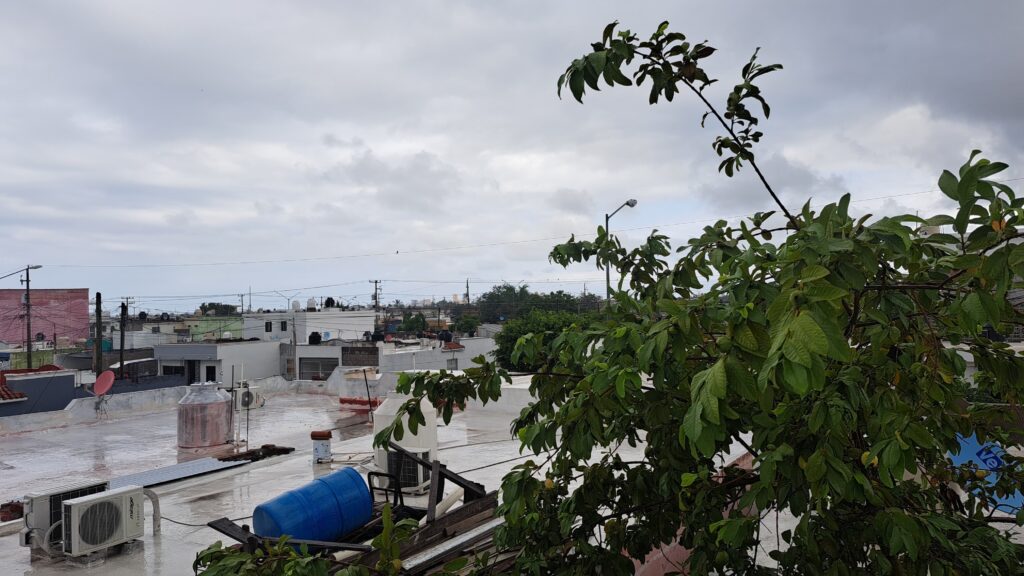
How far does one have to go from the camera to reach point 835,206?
2049 mm

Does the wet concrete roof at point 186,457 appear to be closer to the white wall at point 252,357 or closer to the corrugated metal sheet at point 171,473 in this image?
the corrugated metal sheet at point 171,473

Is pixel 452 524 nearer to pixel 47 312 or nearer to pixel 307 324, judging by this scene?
pixel 307 324

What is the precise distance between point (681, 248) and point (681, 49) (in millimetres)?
817

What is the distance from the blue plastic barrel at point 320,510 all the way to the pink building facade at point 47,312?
2331 inches

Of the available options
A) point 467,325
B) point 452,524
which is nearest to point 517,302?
point 467,325

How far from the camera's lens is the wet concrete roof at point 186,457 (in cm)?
811

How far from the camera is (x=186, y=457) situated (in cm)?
1622

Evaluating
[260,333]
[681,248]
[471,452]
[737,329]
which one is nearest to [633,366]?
[737,329]

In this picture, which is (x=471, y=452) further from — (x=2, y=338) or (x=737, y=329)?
(x=2, y=338)

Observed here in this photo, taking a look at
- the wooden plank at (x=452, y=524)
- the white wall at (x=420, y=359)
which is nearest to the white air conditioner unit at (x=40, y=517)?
the wooden plank at (x=452, y=524)

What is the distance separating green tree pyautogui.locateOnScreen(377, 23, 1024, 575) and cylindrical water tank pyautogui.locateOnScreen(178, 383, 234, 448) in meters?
15.8

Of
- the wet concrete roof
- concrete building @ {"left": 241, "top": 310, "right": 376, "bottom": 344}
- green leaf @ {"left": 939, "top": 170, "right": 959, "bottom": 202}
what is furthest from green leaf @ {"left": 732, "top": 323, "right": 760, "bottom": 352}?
concrete building @ {"left": 241, "top": 310, "right": 376, "bottom": 344}

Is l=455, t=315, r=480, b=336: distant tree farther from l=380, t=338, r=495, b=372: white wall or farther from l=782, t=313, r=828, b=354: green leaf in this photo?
l=782, t=313, r=828, b=354: green leaf

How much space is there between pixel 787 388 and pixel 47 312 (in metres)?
69.5
